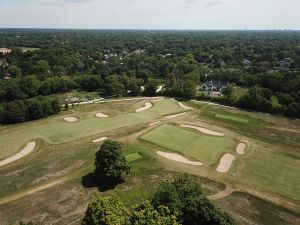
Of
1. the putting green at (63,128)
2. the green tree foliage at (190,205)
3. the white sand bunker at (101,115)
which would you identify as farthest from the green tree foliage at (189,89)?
the green tree foliage at (190,205)

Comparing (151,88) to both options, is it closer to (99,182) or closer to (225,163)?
(225,163)

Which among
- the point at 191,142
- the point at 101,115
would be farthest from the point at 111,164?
the point at 101,115

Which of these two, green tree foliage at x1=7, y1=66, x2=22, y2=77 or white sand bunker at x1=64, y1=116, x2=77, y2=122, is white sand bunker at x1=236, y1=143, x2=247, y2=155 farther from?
green tree foliage at x1=7, y1=66, x2=22, y2=77

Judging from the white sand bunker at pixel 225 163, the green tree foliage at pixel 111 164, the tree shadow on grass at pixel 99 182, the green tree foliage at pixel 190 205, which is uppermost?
the green tree foliage at pixel 190 205

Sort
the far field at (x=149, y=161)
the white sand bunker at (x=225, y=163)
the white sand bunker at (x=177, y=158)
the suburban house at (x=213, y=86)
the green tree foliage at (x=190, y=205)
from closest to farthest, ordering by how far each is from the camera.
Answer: the green tree foliage at (x=190, y=205) → the far field at (x=149, y=161) → the white sand bunker at (x=225, y=163) → the white sand bunker at (x=177, y=158) → the suburban house at (x=213, y=86)

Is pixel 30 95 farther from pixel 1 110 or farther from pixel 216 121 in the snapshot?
pixel 216 121

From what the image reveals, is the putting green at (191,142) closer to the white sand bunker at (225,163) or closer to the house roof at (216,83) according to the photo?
the white sand bunker at (225,163)

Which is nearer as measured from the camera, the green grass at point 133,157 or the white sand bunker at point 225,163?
the white sand bunker at point 225,163
